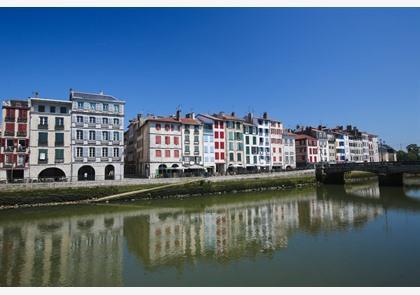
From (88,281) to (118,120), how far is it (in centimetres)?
3700

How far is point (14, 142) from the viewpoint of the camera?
4166cm

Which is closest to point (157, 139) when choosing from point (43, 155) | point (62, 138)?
point (62, 138)

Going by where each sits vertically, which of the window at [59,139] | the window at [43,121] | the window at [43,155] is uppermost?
the window at [43,121]

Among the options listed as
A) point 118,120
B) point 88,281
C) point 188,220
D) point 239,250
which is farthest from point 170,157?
point 88,281

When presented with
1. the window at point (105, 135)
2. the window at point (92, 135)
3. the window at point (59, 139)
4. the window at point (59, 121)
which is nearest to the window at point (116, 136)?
the window at point (105, 135)

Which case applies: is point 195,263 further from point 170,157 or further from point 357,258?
point 170,157

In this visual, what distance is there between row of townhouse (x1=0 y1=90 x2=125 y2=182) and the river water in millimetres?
11767

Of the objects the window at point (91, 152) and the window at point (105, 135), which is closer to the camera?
the window at point (91, 152)

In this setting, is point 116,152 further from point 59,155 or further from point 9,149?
point 9,149

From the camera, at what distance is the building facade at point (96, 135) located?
4553 cm

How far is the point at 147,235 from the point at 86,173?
90.2 feet

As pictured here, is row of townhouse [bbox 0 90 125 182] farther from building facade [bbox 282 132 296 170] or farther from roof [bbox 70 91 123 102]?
building facade [bbox 282 132 296 170]

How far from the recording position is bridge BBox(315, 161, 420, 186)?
170 ft

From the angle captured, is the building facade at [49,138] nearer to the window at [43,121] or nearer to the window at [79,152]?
the window at [43,121]
